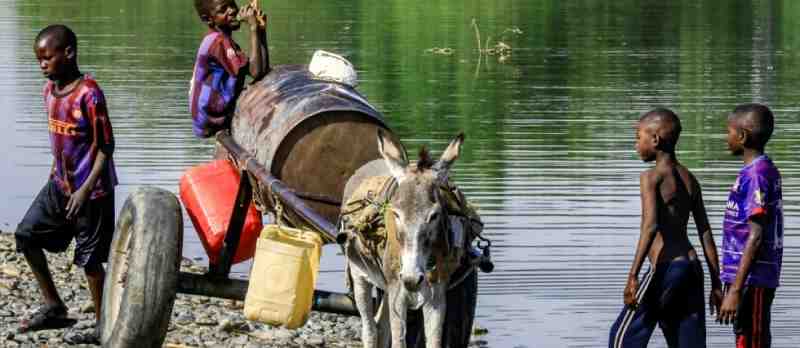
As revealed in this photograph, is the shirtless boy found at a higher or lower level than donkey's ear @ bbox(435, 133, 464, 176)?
lower

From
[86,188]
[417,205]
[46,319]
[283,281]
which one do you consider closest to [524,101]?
[46,319]

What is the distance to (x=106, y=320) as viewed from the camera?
942cm

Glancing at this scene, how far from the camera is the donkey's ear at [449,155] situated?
771 cm

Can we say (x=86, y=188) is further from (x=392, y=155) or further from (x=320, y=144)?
(x=392, y=155)

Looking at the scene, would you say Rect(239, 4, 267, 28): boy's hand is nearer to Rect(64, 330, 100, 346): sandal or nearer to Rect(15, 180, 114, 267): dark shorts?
Rect(15, 180, 114, 267): dark shorts

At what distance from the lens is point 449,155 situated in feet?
25.4

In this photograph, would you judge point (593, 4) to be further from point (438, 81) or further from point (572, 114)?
point (572, 114)

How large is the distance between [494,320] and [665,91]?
15515mm

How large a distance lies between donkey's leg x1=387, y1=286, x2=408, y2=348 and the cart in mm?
327

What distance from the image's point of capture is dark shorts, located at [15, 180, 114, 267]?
9.43 meters

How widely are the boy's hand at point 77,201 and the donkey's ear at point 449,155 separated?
239 cm

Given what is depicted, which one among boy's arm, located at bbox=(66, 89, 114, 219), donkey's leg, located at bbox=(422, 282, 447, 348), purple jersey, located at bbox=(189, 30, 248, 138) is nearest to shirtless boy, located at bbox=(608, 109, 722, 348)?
donkey's leg, located at bbox=(422, 282, 447, 348)

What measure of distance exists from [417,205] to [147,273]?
216cm

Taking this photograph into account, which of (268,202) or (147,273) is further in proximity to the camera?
(268,202)
